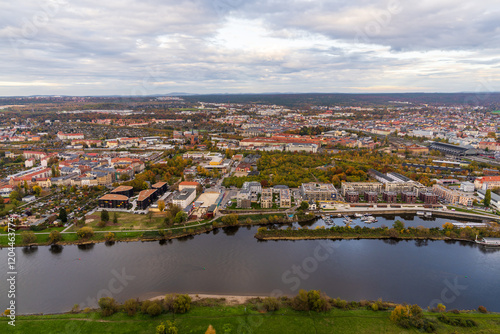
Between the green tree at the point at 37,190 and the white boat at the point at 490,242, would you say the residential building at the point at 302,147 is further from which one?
the green tree at the point at 37,190

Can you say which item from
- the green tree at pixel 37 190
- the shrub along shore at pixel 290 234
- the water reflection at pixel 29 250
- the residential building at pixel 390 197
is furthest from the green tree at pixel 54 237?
the residential building at pixel 390 197

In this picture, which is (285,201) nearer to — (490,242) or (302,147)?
(490,242)

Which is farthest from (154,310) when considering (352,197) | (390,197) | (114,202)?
(390,197)

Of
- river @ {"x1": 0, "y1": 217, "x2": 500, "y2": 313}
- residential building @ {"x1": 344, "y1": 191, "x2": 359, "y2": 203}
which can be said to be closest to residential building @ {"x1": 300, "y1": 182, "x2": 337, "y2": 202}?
residential building @ {"x1": 344, "y1": 191, "x2": 359, "y2": 203}

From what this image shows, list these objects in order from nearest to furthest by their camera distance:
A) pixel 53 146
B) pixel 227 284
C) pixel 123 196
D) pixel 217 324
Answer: pixel 217 324 → pixel 227 284 → pixel 123 196 → pixel 53 146

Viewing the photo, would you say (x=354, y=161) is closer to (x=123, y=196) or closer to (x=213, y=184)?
(x=213, y=184)

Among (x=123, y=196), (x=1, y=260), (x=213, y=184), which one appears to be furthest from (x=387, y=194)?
(x=1, y=260)

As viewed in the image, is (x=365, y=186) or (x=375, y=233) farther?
(x=365, y=186)
